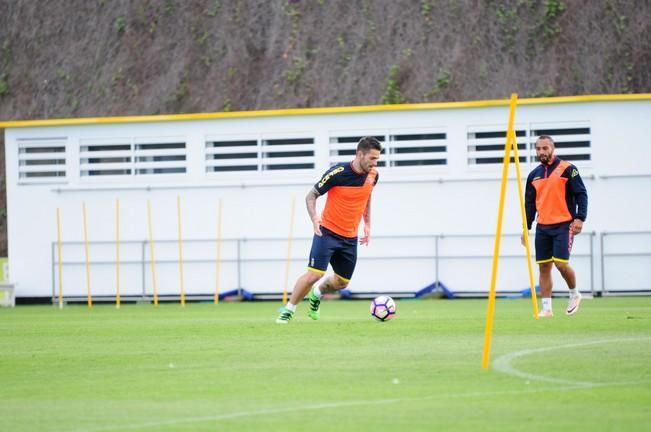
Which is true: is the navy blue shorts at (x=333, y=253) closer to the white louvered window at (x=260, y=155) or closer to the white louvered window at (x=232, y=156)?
the white louvered window at (x=260, y=155)

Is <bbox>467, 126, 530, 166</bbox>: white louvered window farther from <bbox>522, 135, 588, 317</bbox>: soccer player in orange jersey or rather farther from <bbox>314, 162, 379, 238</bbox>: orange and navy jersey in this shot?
<bbox>314, 162, 379, 238</bbox>: orange and navy jersey

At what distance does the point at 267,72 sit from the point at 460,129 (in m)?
13.4

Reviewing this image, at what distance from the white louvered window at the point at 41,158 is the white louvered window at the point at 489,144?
9.21 metres

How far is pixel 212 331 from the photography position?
16234 mm

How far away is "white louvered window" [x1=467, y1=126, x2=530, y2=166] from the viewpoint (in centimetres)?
2719

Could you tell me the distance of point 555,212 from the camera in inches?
691

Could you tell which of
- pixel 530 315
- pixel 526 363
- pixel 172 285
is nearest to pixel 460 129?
pixel 172 285

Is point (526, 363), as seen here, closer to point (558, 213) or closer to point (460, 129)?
point (558, 213)

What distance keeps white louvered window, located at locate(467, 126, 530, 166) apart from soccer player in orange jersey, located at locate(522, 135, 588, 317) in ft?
31.1

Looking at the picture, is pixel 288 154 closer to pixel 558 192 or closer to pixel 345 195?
pixel 558 192

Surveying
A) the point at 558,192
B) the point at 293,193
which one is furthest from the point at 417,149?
the point at 558,192

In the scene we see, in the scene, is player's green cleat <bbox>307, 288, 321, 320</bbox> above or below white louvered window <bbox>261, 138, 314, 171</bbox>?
below

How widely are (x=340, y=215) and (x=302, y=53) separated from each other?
23.3 m

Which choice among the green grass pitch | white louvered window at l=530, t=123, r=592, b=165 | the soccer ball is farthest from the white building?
the soccer ball
